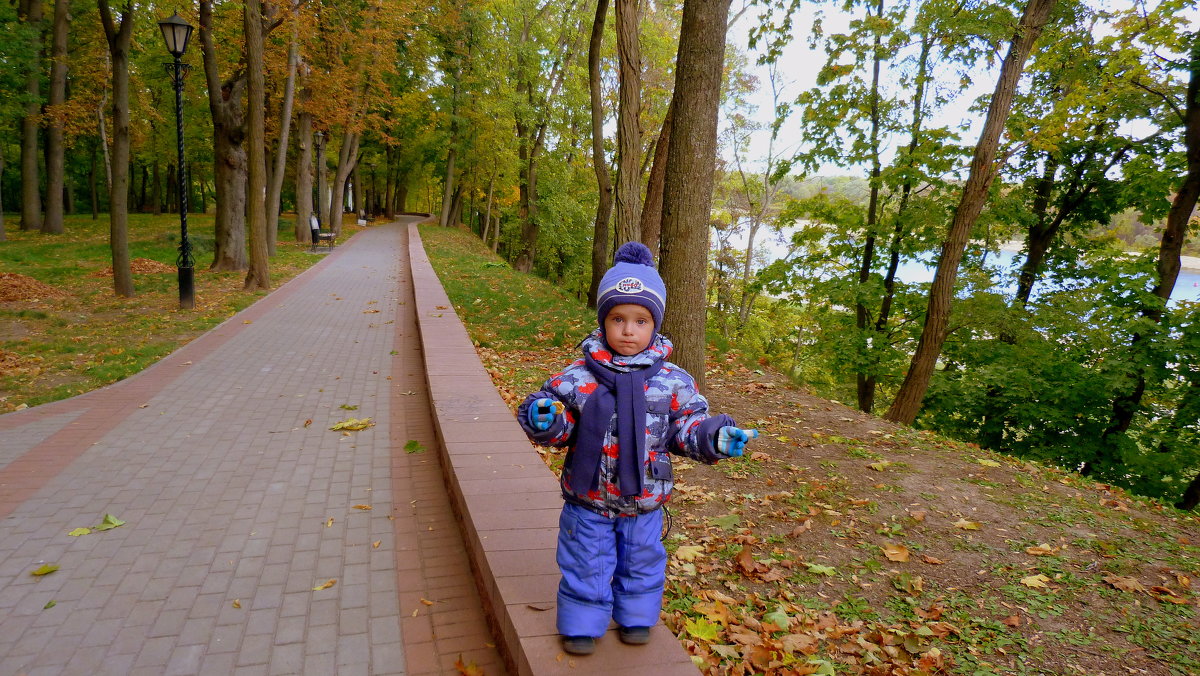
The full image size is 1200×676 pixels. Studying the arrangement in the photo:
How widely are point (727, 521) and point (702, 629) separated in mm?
1360

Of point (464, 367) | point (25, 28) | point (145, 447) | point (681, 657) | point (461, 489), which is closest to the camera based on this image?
point (681, 657)

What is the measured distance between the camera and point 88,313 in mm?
10258

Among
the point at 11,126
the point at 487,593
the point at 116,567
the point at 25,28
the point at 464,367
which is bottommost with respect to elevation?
the point at 116,567

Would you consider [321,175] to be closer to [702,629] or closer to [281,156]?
[281,156]

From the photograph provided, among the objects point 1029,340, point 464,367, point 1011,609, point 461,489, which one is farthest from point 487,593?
point 1029,340

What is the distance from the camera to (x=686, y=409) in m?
2.59

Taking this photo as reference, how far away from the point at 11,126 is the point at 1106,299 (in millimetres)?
32696

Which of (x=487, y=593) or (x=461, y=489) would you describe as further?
(x=461, y=489)

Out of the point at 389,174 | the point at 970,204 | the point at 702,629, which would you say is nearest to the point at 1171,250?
the point at 970,204

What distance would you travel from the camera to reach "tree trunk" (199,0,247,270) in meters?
12.9

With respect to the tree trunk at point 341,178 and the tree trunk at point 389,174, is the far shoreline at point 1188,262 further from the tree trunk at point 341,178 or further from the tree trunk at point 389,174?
the tree trunk at point 389,174

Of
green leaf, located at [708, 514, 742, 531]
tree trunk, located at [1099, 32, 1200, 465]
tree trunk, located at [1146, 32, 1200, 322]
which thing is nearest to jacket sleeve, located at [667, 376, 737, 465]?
green leaf, located at [708, 514, 742, 531]

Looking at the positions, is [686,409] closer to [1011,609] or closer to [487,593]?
[487,593]

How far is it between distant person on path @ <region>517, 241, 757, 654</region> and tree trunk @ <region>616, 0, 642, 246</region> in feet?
20.7
